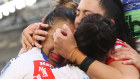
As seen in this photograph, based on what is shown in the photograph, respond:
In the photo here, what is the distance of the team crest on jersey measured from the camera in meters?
1.04

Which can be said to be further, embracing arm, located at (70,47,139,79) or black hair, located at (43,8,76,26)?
black hair, located at (43,8,76,26)

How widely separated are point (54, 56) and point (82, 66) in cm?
20

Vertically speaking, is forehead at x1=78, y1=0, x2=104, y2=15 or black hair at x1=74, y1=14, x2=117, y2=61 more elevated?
forehead at x1=78, y1=0, x2=104, y2=15

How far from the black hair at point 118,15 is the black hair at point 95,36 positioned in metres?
0.37

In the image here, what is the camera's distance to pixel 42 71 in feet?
3.49

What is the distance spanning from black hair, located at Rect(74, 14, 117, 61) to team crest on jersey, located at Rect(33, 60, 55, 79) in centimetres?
18

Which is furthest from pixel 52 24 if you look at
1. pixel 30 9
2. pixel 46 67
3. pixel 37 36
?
pixel 30 9

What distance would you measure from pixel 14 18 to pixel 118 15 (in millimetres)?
6057

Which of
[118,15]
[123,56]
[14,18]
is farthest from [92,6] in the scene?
[14,18]

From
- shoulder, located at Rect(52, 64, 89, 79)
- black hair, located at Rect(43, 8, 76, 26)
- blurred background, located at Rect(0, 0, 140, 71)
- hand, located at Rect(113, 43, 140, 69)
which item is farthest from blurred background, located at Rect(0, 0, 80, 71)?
shoulder, located at Rect(52, 64, 89, 79)

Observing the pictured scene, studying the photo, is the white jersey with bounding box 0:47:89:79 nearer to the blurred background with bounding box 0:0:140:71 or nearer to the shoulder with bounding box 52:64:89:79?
the shoulder with bounding box 52:64:89:79

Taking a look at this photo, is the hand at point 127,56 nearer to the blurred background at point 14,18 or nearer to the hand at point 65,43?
the hand at point 65,43

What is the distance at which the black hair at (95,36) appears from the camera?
3.30 feet

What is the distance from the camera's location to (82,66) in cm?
107
